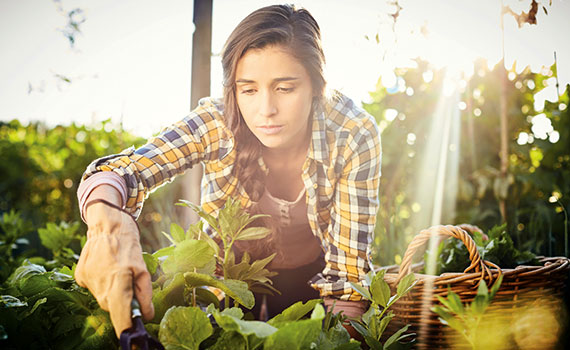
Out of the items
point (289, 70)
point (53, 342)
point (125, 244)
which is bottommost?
point (53, 342)

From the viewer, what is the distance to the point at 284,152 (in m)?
1.50

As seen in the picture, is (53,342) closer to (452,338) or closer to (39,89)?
(452,338)

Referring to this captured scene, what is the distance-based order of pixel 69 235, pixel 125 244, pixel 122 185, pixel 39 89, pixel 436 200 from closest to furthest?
pixel 125 244 → pixel 122 185 → pixel 69 235 → pixel 39 89 → pixel 436 200

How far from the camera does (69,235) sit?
4.68ft

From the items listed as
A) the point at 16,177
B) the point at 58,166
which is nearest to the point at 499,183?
the point at 58,166

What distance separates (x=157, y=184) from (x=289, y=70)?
1.58ft

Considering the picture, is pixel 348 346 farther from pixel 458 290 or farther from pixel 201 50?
pixel 201 50

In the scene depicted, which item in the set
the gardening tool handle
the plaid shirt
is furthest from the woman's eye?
the gardening tool handle

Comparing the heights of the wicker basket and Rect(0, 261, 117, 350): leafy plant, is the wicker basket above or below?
below

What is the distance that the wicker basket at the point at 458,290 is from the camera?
3.58 feet

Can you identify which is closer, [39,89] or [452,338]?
[452,338]

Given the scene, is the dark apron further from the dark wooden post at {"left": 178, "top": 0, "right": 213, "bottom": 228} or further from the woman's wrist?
the woman's wrist

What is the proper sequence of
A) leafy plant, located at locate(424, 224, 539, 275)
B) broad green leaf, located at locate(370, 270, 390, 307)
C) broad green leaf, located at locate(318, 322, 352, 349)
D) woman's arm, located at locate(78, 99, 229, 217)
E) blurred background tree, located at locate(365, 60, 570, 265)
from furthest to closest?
blurred background tree, located at locate(365, 60, 570, 265)
leafy plant, located at locate(424, 224, 539, 275)
woman's arm, located at locate(78, 99, 229, 217)
broad green leaf, located at locate(370, 270, 390, 307)
broad green leaf, located at locate(318, 322, 352, 349)

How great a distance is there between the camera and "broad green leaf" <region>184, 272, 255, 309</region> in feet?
1.91
